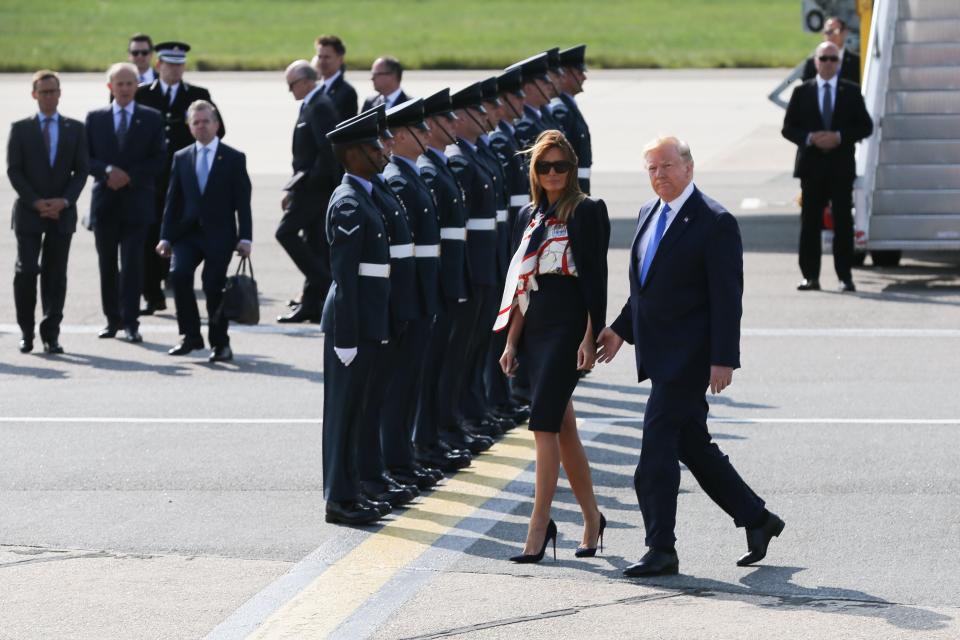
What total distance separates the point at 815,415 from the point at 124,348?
18.6ft

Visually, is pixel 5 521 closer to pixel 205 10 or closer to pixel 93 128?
pixel 93 128

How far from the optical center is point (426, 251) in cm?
954

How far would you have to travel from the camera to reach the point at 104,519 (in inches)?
354

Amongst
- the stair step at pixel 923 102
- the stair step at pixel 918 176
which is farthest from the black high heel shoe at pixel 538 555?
the stair step at pixel 923 102

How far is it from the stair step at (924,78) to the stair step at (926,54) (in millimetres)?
58

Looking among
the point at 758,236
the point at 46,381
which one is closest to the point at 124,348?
the point at 46,381

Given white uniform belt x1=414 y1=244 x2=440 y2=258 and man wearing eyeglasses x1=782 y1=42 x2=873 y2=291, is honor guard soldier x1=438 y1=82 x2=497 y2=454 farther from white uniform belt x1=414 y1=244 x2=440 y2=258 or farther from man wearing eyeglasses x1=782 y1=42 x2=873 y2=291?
man wearing eyeglasses x1=782 y1=42 x2=873 y2=291

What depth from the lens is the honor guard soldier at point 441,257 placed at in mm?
10047

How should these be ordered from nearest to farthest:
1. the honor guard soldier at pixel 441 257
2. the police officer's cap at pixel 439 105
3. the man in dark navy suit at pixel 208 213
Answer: the police officer's cap at pixel 439 105 < the honor guard soldier at pixel 441 257 < the man in dark navy suit at pixel 208 213

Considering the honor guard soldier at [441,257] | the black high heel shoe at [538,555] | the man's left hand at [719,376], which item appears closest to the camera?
the man's left hand at [719,376]

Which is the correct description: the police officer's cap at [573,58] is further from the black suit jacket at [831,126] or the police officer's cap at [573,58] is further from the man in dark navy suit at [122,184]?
the man in dark navy suit at [122,184]

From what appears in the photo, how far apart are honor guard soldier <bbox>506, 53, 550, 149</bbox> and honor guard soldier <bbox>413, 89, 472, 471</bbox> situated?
168 cm

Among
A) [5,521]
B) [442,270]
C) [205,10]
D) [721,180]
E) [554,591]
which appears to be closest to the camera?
[554,591]

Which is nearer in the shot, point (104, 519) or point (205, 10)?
point (104, 519)
